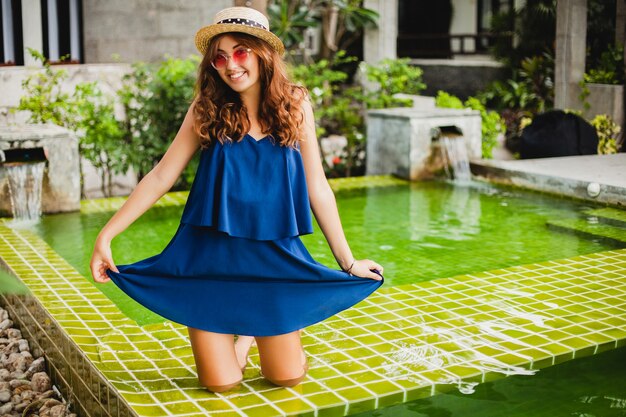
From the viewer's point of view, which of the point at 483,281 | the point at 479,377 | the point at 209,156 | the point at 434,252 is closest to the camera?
the point at 209,156

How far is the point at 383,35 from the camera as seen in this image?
42.2ft

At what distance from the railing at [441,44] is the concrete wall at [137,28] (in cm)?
1512

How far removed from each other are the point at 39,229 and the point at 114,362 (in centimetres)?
373

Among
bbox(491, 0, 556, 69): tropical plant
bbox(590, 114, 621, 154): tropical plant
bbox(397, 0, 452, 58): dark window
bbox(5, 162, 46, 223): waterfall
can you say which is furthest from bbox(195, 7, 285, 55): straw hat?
bbox(397, 0, 452, 58): dark window

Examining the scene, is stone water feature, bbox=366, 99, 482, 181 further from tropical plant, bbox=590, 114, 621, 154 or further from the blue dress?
the blue dress

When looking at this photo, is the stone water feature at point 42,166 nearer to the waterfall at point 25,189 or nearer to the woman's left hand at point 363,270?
the waterfall at point 25,189

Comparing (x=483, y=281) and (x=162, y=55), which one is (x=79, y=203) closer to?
(x=162, y=55)

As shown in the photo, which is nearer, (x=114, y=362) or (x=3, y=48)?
(x=114, y=362)

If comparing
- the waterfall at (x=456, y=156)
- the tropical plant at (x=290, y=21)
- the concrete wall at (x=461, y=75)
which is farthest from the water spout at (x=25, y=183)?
the concrete wall at (x=461, y=75)

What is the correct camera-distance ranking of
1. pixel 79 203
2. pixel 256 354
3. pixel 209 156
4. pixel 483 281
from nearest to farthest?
pixel 209 156 < pixel 256 354 < pixel 483 281 < pixel 79 203

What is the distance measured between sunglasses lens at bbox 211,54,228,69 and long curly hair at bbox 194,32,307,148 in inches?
0.9

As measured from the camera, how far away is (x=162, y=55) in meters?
11.1

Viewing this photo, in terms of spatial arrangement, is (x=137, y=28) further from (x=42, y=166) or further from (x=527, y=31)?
(x=527, y=31)

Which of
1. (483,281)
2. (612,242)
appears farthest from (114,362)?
(612,242)
